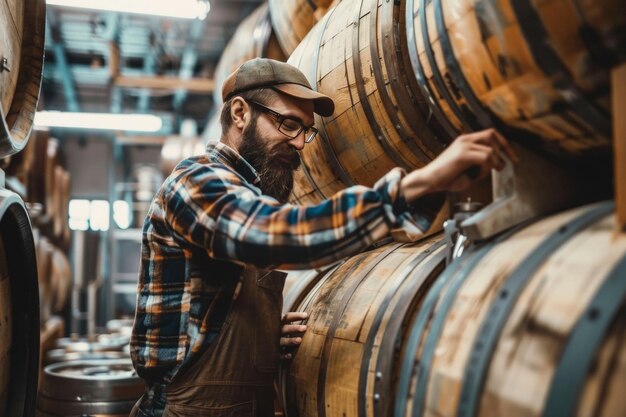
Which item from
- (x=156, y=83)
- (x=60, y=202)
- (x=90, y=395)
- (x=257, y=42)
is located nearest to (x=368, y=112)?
(x=90, y=395)

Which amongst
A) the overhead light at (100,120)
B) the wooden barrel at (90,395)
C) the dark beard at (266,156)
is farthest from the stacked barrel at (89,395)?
the overhead light at (100,120)

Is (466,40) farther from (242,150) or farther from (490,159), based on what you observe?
(242,150)

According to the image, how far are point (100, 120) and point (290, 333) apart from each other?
302 inches

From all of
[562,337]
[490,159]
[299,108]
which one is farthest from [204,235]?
[562,337]

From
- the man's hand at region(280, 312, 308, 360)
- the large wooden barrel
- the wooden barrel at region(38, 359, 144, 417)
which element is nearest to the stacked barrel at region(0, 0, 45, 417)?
the wooden barrel at region(38, 359, 144, 417)

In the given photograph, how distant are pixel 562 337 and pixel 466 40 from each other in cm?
79

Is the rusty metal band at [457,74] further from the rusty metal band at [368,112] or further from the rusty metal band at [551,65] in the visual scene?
the rusty metal band at [368,112]

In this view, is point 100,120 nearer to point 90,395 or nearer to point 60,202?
point 60,202

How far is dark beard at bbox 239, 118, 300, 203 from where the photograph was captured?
237cm

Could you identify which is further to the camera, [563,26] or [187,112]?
[187,112]

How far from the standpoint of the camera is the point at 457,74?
1.66 m

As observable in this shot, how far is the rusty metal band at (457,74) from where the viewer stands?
1.65 meters

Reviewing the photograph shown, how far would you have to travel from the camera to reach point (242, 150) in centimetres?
239

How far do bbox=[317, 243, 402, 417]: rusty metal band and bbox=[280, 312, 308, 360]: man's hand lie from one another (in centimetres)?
24
